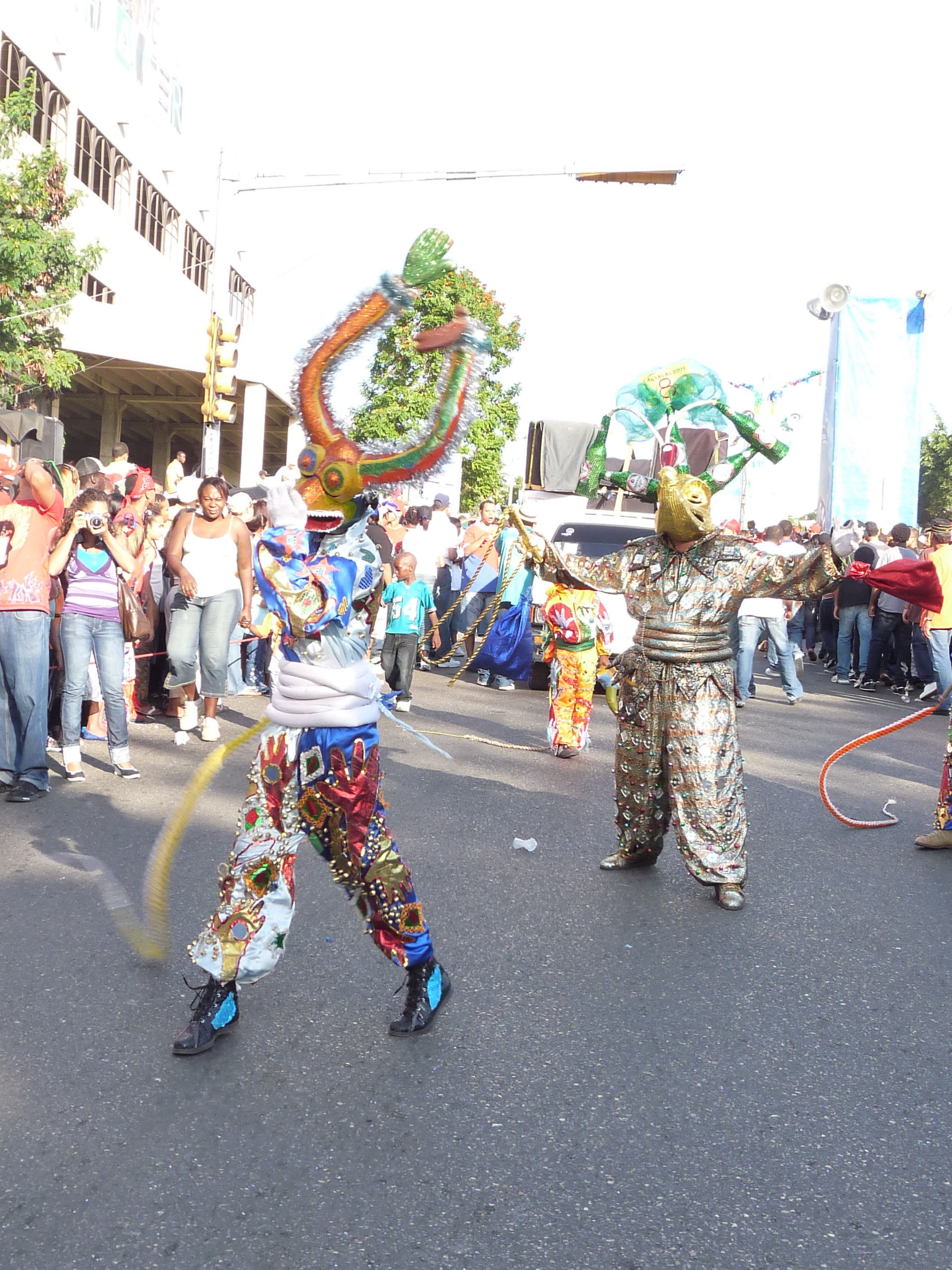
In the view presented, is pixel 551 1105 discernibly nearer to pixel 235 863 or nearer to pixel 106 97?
pixel 235 863

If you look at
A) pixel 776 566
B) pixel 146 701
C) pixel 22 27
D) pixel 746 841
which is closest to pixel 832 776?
pixel 746 841

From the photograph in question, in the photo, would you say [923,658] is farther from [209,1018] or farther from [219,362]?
[209,1018]

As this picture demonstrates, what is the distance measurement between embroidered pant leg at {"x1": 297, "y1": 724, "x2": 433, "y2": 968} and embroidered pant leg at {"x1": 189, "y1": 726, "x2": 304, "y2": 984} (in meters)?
0.05

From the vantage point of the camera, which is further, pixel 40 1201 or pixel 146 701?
pixel 146 701

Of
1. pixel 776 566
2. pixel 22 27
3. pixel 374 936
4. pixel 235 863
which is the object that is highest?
pixel 22 27

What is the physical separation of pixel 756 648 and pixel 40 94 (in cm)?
2213

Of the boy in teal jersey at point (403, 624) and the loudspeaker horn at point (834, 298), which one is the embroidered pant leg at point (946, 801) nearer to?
the boy in teal jersey at point (403, 624)

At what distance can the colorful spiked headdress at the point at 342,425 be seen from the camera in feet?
12.0

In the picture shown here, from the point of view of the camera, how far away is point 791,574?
5020 mm

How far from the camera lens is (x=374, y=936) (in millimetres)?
3672

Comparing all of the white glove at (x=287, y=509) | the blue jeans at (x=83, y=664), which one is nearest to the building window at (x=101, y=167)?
the blue jeans at (x=83, y=664)

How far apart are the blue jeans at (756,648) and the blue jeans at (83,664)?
6.79 meters

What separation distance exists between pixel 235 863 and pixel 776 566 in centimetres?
271

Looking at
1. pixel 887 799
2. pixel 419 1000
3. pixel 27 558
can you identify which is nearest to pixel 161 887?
pixel 419 1000
